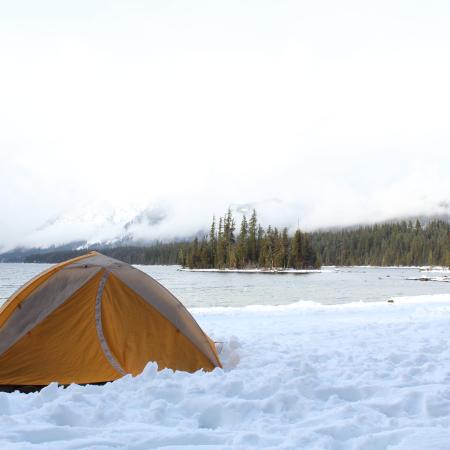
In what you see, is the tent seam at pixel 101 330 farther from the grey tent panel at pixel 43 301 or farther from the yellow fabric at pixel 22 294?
the yellow fabric at pixel 22 294

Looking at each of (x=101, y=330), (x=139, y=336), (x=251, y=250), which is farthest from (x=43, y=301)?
(x=251, y=250)

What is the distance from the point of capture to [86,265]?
8930 mm

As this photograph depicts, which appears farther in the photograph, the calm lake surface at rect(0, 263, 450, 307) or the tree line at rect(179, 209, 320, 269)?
the tree line at rect(179, 209, 320, 269)

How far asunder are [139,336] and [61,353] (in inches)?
51.4

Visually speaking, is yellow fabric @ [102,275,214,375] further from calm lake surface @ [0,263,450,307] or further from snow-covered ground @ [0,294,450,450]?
calm lake surface @ [0,263,450,307]

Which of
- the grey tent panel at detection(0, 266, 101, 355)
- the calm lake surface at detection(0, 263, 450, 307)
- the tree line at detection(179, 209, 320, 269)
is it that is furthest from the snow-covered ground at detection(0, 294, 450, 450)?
the tree line at detection(179, 209, 320, 269)

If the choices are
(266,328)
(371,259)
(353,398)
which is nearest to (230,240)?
(371,259)

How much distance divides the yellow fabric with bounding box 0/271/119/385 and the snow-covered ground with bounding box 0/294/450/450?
115 cm

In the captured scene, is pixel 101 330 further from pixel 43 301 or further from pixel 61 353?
pixel 43 301

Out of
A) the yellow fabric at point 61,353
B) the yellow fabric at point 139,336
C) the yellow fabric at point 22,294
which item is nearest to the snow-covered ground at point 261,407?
the yellow fabric at point 139,336

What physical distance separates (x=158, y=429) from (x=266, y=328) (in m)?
10.3

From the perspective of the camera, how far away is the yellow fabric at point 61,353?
7.77 meters

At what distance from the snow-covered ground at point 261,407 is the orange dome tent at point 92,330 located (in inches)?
35.4

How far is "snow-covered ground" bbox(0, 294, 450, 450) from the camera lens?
4738 mm
